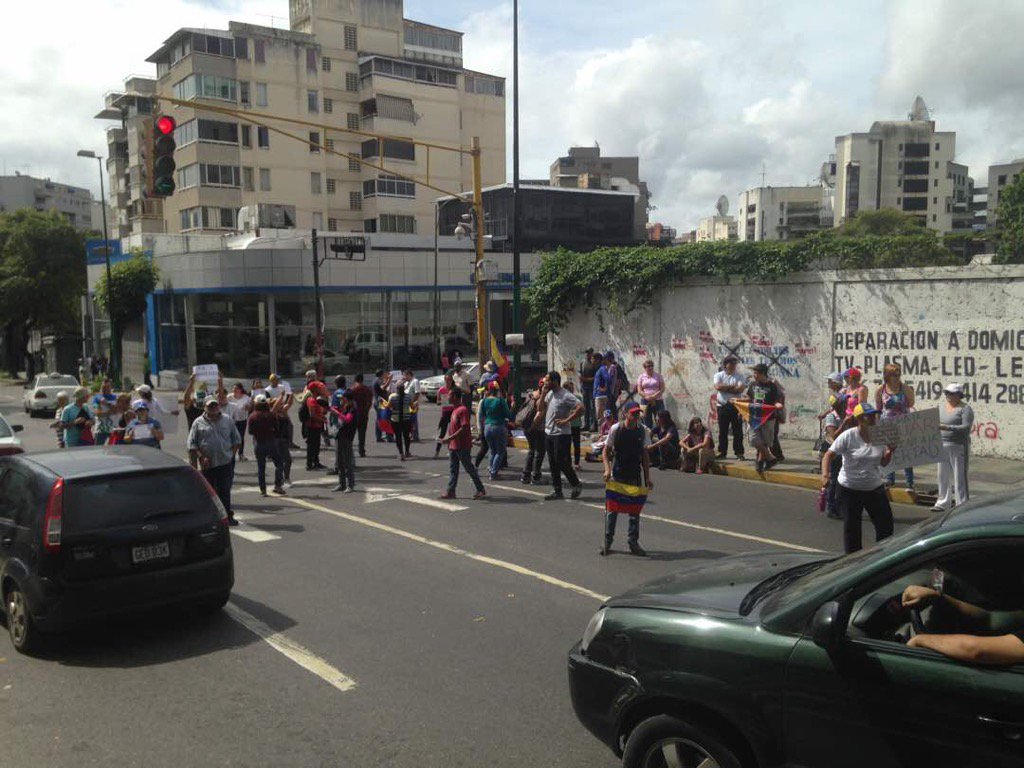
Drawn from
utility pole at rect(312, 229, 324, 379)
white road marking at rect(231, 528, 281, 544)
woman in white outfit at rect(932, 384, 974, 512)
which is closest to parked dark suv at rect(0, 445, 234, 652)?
white road marking at rect(231, 528, 281, 544)

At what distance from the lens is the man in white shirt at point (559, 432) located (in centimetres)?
1241

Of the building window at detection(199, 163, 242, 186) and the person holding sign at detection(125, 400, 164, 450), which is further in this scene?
the building window at detection(199, 163, 242, 186)

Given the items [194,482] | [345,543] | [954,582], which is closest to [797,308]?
[345,543]

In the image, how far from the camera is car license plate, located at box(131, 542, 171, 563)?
680 cm

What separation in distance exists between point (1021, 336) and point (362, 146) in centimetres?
5569

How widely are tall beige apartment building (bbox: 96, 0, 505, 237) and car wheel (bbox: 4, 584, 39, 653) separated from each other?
151ft

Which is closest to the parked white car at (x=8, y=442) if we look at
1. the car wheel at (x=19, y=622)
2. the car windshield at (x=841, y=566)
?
the car wheel at (x=19, y=622)

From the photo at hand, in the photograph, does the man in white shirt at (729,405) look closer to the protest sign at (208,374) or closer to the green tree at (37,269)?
the protest sign at (208,374)

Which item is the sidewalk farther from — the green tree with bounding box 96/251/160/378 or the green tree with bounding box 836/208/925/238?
the green tree with bounding box 836/208/925/238

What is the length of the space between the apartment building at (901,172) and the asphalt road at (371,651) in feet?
382

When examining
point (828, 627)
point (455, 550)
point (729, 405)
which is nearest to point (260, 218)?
point (729, 405)

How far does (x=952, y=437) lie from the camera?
1075 centimetres

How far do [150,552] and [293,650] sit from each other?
4.49ft

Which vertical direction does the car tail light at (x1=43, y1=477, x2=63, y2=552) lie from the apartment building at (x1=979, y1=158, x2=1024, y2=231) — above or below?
below
